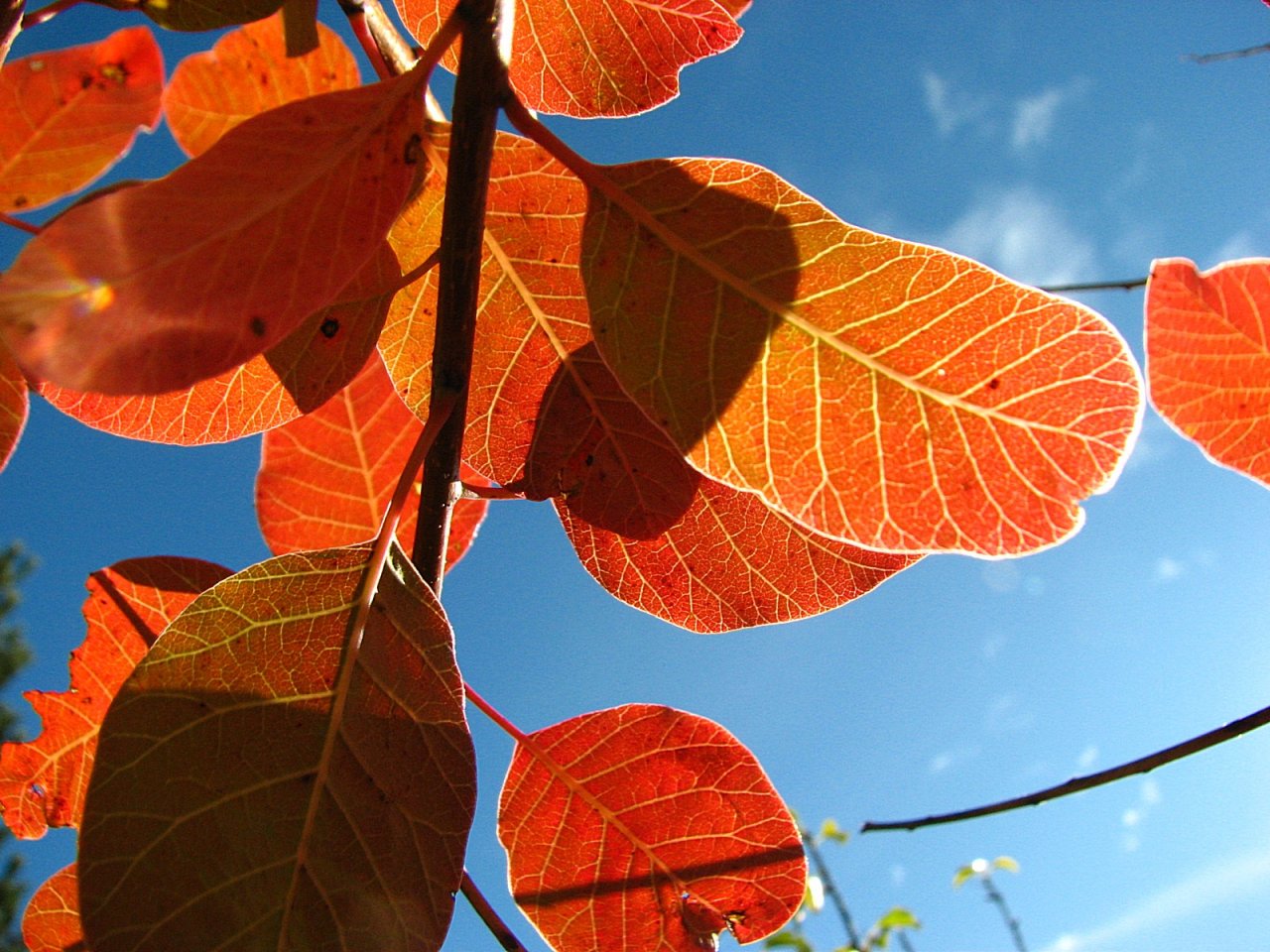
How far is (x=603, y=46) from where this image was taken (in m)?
0.76

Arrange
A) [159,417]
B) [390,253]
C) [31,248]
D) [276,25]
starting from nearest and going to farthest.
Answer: [31,248]
[390,253]
[159,417]
[276,25]

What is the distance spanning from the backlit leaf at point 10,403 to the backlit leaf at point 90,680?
0.25 m

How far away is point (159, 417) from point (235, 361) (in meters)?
0.35

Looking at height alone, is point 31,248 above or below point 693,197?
below

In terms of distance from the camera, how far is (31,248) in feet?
1.44

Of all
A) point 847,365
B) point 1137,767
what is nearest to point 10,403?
point 847,365

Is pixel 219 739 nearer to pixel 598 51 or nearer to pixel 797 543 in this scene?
pixel 797 543

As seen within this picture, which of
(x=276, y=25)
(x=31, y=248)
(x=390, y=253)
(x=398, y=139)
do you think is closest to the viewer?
(x=31, y=248)

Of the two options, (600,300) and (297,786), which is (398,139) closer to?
(600,300)

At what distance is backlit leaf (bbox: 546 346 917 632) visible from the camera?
0.75 metres

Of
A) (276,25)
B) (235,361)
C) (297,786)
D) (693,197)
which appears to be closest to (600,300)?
(693,197)

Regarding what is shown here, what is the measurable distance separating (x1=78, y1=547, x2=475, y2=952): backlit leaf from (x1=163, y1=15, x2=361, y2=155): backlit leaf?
19.4 inches

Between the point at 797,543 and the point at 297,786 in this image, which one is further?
the point at 797,543

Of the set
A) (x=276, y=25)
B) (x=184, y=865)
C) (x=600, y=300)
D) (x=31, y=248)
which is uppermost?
(x=276, y=25)
